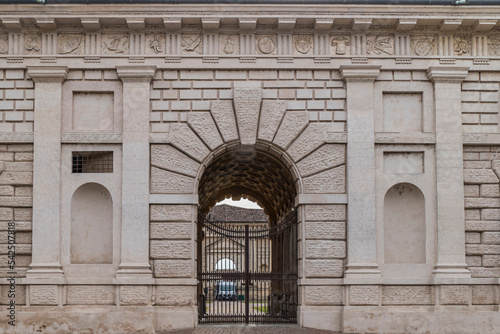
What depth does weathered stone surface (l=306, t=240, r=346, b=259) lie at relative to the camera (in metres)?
19.4

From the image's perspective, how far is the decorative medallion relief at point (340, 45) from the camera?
1995 centimetres

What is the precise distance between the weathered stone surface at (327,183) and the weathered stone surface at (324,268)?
187 cm

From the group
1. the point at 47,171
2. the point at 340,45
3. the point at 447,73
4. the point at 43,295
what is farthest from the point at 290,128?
the point at 43,295

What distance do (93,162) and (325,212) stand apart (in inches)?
254

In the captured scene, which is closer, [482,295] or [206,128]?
[482,295]

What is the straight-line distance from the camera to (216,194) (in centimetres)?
2881

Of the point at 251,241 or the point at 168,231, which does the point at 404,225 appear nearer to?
the point at 251,241

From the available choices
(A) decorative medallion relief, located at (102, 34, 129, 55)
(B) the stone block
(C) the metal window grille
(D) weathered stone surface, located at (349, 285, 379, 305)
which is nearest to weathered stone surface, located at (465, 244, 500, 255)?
(B) the stone block

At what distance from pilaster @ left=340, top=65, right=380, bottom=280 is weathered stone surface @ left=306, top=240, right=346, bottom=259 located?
224 millimetres

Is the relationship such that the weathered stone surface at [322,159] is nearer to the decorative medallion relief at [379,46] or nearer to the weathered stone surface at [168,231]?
the decorative medallion relief at [379,46]

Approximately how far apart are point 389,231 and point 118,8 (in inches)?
372

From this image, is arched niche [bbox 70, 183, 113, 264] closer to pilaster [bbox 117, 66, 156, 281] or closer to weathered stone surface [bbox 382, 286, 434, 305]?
pilaster [bbox 117, 66, 156, 281]

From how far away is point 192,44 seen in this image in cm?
A: 1991

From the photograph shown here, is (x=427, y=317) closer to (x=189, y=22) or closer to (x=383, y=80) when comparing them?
(x=383, y=80)
